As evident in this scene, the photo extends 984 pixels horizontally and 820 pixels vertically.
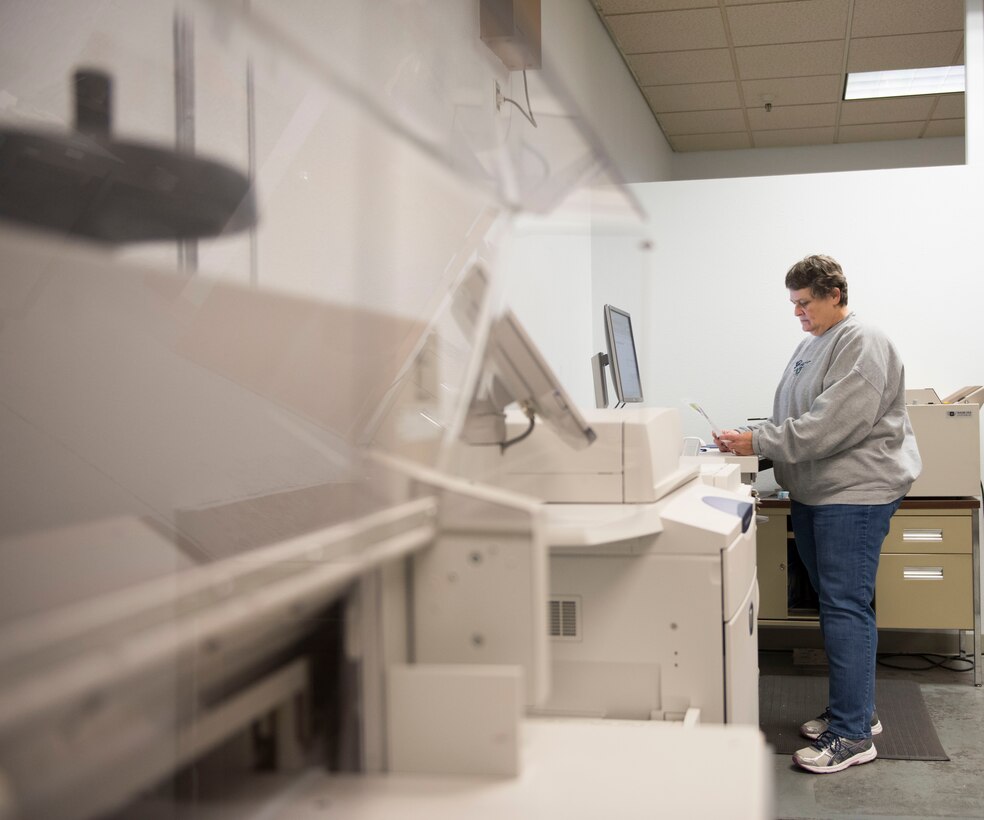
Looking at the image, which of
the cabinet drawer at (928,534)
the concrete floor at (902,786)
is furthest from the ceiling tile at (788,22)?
the concrete floor at (902,786)

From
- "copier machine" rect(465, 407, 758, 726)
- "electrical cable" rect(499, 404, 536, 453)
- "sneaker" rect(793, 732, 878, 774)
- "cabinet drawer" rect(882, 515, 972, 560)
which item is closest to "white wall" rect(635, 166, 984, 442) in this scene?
"cabinet drawer" rect(882, 515, 972, 560)

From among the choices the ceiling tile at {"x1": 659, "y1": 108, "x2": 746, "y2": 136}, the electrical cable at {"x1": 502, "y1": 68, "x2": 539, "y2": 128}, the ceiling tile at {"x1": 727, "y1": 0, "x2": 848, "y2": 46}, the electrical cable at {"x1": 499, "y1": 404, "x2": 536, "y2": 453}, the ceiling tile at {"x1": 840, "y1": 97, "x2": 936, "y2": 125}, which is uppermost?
the ceiling tile at {"x1": 840, "y1": 97, "x2": 936, "y2": 125}

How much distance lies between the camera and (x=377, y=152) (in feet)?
4.29

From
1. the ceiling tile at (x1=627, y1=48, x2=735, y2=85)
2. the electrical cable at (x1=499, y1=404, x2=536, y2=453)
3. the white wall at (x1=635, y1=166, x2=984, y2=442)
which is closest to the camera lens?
the electrical cable at (x1=499, y1=404, x2=536, y2=453)

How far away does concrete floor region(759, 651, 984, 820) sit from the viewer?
226 cm

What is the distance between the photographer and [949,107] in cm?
550

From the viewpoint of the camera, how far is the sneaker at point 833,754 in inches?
99.0

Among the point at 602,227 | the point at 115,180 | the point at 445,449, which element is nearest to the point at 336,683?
the point at 445,449

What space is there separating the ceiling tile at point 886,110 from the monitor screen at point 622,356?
3699 millimetres

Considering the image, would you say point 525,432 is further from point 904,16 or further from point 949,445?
point 904,16

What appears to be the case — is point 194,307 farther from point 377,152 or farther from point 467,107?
point 467,107

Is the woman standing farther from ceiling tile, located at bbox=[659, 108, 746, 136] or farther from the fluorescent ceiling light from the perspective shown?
Result: ceiling tile, located at bbox=[659, 108, 746, 136]

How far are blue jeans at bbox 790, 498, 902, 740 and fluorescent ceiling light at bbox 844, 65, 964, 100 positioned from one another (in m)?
3.31

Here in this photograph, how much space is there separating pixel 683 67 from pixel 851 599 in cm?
319
